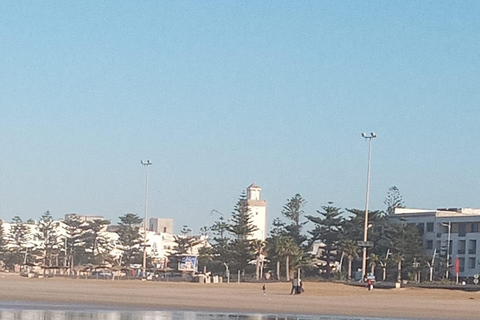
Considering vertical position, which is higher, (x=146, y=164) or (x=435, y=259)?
(x=146, y=164)

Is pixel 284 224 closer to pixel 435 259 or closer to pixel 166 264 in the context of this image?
pixel 166 264

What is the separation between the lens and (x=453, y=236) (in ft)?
354

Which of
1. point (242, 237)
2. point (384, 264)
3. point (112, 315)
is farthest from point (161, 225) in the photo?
point (112, 315)

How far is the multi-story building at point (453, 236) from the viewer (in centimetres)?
10531

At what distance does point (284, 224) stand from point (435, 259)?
31.4 metres

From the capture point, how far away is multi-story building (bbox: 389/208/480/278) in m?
105

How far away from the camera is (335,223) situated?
4525 inches

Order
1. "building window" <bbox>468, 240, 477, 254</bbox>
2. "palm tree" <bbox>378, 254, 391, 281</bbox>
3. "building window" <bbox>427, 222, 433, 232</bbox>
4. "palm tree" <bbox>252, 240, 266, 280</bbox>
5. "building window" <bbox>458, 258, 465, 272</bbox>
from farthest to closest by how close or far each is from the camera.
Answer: "building window" <bbox>427, 222, 433, 232</bbox> → "palm tree" <bbox>252, 240, 266, 280</bbox> → "building window" <bbox>458, 258, 465, 272</bbox> → "palm tree" <bbox>378, 254, 391, 281</bbox> → "building window" <bbox>468, 240, 477, 254</bbox>

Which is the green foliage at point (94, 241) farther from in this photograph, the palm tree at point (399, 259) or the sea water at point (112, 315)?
the sea water at point (112, 315)

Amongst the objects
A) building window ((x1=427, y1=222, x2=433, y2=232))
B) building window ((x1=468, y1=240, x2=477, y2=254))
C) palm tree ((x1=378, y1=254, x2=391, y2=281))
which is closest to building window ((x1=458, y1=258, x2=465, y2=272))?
building window ((x1=468, y1=240, x2=477, y2=254))

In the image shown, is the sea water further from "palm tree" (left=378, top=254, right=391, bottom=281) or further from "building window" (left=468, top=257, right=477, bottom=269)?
"building window" (left=468, top=257, right=477, bottom=269)

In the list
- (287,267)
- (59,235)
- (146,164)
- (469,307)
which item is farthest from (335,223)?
(469,307)

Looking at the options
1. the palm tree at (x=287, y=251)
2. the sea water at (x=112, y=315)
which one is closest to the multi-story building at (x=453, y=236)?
the palm tree at (x=287, y=251)

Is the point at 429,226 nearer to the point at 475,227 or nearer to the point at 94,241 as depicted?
the point at 475,227
